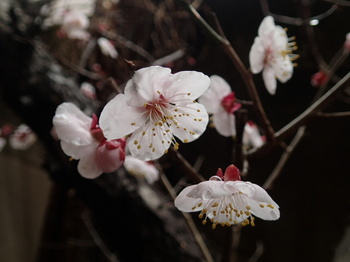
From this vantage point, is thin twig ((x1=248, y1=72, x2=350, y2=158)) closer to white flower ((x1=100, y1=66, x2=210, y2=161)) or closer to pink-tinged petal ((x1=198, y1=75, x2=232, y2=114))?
pink-tinged petal ((x1=198, y1=75, x2=232, y2=114))

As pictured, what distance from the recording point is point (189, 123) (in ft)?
1.77

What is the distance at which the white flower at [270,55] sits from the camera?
0.73 meters

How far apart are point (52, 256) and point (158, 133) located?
6.68 feet

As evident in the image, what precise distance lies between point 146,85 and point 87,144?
18cm

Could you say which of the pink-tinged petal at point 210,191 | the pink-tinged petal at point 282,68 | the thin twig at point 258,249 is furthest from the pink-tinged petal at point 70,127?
the thin twig at point 258,249

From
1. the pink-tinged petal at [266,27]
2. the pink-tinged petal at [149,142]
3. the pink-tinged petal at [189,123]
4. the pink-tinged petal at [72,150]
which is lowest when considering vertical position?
the pink-tinged petal at [72,150]

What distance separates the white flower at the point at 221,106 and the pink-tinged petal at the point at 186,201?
267mm

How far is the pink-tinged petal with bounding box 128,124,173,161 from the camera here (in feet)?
1.72

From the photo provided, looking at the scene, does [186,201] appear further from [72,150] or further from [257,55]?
[257,55]

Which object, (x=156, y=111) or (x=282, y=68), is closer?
(x=156, y=111)

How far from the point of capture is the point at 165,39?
2.25m

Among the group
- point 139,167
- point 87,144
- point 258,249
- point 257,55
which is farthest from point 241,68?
point 258,249

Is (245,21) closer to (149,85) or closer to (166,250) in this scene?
(166,250)

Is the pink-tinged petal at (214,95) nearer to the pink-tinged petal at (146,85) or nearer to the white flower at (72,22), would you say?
the pink-tinged petal at (146,85)
